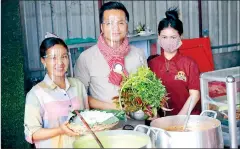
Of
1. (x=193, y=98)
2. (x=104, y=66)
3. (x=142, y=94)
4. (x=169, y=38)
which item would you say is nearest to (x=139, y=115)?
(x=142, y=94)

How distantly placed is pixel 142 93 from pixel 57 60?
482 mm

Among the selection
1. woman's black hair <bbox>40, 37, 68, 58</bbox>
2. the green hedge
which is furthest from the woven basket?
the green hedge

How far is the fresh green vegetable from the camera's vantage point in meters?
2.04

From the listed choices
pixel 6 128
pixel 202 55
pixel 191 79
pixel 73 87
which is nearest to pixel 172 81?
pixel 191 79

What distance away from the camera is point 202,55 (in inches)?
222

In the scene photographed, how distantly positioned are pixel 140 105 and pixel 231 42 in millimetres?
5586

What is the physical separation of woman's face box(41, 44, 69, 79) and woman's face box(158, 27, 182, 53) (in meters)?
0.82

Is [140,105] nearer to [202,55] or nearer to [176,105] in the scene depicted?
[176,105]

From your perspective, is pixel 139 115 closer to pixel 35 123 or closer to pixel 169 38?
pixel 35 123

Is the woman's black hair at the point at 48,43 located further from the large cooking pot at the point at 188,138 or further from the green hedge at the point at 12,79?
the green hedge at the point at 12,79

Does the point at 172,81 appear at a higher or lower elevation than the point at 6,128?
higher

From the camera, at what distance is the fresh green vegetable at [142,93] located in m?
2.04

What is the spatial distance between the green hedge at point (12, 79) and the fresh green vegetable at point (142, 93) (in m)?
1.26

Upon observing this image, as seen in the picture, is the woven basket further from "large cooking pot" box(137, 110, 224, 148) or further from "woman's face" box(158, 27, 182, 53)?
"woman's face" box(158, 27, 182, 53)
